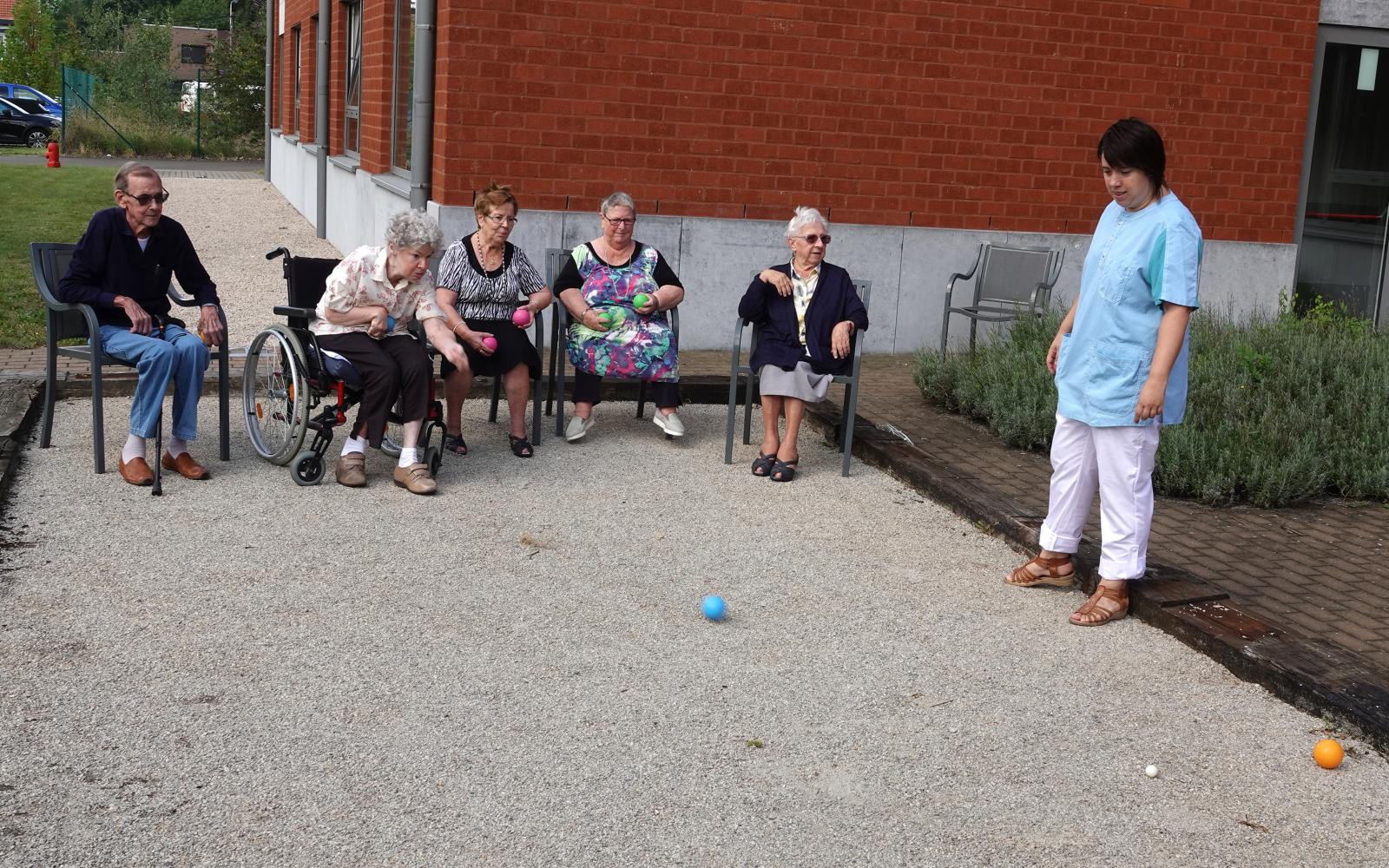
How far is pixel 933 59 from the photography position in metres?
11.0

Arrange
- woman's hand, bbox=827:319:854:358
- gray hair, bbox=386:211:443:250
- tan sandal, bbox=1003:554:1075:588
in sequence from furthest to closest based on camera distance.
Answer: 1. woman's hand, bbox=827:319:854:358
2. gray hair, bbox=386:211:443:250
3. tan sandal, bbox=1003:554:1075:588

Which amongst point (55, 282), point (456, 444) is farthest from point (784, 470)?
point (55, 282)

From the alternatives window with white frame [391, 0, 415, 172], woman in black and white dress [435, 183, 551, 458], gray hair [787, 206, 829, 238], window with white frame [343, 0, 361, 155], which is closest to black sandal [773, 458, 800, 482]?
gray hair [787, 206, 829, 238]

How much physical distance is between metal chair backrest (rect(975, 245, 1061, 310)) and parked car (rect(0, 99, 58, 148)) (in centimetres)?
3519

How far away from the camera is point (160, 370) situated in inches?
259

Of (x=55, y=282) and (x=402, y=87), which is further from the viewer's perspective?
(x=402, y=87)

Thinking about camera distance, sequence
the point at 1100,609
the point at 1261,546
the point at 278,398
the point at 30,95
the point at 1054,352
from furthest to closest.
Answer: the point at 30,95
the point at 278,398
the point at 1261,546
the point at 1054,352
the point at 1100,609

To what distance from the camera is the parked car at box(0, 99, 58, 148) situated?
130ft

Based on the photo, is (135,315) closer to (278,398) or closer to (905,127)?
(278,398)

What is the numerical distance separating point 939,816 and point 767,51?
7.89 m

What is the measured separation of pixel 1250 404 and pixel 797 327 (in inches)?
98.4

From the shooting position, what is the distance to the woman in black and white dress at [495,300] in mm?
7512

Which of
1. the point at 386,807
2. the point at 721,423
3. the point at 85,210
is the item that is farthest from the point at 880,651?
the point at 85,210

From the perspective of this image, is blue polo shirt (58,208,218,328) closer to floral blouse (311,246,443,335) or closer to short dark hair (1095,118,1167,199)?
floral blouse (311,246,443,335)
